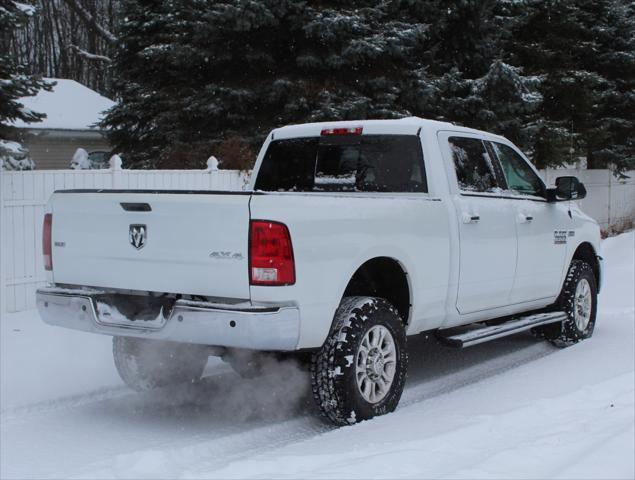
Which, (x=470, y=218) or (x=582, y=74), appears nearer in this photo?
(x=470, y=218)

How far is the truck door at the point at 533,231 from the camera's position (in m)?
7.17

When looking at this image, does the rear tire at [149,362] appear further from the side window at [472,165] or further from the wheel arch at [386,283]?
the side window at [472,165]

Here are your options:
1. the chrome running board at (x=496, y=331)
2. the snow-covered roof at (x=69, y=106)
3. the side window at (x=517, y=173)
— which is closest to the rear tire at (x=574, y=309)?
the chrome running board at (x=496, y=331)

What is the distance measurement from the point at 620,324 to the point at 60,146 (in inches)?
875

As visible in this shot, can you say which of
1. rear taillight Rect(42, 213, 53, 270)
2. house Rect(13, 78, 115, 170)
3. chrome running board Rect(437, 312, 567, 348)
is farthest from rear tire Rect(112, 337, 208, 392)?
house Rect(13, 78, 115, 170)

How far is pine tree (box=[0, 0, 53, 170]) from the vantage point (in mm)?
Answer: 9586

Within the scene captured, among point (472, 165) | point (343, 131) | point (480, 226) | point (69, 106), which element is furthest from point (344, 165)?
point (69, 106)

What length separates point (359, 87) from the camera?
1603cm

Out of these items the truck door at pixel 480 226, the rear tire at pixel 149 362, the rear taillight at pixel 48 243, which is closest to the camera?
the rear taillight at pixel 48 243

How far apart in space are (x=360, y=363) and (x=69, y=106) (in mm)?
25643

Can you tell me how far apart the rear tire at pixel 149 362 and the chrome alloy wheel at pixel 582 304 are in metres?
3.84

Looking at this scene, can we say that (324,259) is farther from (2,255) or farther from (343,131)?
(2,255)

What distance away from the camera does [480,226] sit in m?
6.52

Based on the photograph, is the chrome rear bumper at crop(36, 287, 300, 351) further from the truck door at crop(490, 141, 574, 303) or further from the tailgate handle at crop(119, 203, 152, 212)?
the truck door at crop(490, 141, 574, 303)
